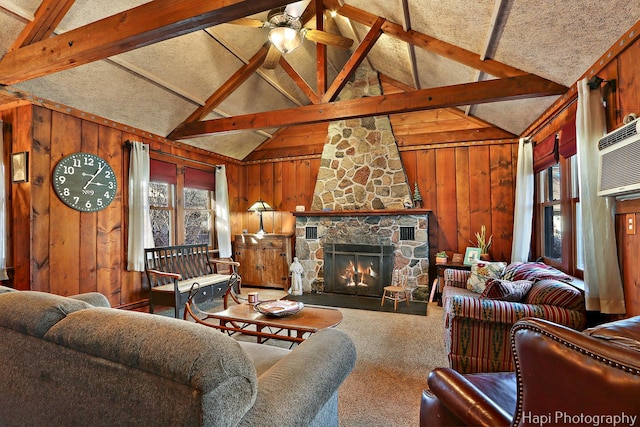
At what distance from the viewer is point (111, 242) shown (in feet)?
12.3

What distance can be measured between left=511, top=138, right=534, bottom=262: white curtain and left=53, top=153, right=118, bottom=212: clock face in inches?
204

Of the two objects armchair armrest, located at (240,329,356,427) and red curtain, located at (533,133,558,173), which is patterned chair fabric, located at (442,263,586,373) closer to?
armchair armrest, located at (240,329,356,427)

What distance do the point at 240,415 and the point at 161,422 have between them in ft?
0.74

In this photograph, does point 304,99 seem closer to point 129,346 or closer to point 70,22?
point 70,22

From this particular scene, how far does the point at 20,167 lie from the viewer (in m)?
3.00

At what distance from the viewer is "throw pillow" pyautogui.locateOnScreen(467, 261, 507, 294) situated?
10.6 ft

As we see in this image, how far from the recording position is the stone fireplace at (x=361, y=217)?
473cm

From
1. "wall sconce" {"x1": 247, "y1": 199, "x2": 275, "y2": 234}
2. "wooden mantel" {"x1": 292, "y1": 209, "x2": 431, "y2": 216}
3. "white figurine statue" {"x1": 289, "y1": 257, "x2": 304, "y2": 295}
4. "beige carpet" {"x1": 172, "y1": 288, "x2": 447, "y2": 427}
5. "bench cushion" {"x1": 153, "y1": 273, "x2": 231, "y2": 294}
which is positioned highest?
"wall sconce" {"x1": 247, "y1": 199, "x2": 275, "y2": 234}

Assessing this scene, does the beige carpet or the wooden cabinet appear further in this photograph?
the wooden cabinet

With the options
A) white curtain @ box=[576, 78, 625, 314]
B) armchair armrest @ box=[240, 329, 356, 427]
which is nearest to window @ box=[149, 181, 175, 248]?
armchair armrest @ box=[240, 329, 356, 427]

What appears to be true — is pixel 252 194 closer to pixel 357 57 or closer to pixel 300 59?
pixel 300 59

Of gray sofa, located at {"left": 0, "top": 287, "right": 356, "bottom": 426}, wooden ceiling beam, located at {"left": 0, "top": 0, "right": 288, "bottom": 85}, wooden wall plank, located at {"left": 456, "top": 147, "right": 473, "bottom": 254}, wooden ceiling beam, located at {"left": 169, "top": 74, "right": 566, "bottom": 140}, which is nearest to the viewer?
gray sofa, located at {"left": 0, "top": 287, "right": 356, "bottom": 426}

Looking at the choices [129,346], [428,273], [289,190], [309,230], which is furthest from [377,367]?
[289,190]

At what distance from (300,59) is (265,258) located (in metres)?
3.47
